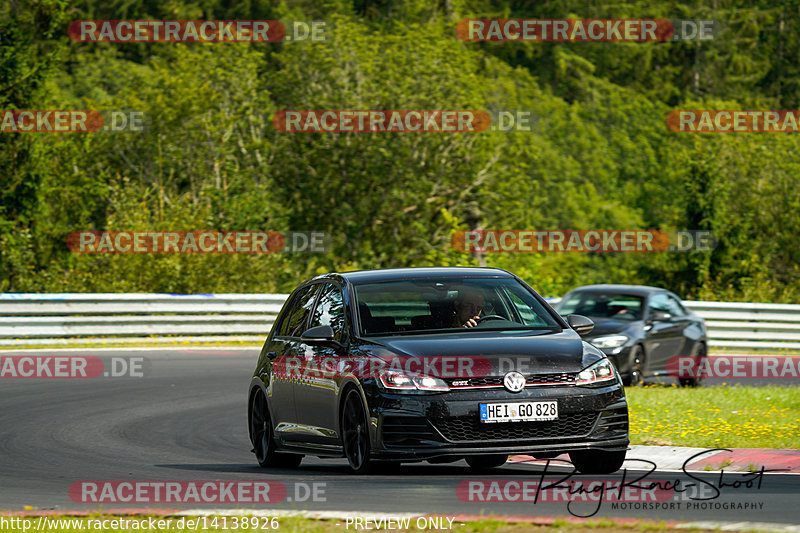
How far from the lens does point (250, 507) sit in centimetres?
843

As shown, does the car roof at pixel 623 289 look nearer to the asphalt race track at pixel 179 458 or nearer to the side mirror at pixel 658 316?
the side mirror at pixel 658 316

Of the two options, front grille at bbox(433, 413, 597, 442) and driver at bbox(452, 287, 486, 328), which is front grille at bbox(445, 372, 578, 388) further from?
driver at bbox(452, 287, 486, 328)

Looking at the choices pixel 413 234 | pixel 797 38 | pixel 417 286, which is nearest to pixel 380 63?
pixel 413 234

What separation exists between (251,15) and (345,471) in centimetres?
5416

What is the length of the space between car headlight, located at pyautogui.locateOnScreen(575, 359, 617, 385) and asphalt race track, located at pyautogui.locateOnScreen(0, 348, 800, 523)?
70 cm

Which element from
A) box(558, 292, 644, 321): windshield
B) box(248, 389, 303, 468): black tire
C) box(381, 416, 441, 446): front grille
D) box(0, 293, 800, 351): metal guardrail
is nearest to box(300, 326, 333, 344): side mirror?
box(381, 416, 441, 446): front grille

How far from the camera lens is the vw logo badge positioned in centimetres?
948

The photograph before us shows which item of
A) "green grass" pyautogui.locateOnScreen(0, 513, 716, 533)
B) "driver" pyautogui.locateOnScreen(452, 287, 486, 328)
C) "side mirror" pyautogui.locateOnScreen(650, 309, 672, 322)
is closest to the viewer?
"green grass" pyautogui.locateOnScreen(0, 513, 716, 533)

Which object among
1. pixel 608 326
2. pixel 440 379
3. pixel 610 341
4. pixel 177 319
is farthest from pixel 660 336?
pixel 440 379

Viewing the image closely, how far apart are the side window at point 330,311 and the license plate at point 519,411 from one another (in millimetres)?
1650

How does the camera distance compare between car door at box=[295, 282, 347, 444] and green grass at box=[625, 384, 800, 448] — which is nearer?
car door at box=[295, 282, 347, 444]

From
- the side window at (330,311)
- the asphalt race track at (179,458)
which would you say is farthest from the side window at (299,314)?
the asphalt race track at (179,458)

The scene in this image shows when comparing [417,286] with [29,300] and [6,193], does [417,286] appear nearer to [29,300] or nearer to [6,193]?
[29,300]

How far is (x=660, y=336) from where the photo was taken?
20.6 meters
